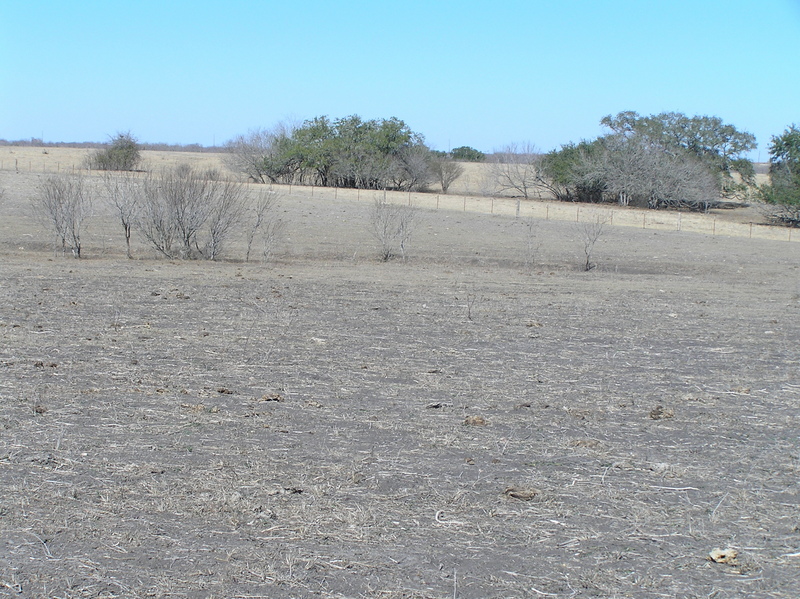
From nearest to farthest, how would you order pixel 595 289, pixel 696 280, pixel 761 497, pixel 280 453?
pixel 761 497 < pixel 280 453 < pixel 595 289 < pixel 696 280

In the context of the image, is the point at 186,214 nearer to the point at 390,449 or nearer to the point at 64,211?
the point at 64,211

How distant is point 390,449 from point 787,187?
50124 mm

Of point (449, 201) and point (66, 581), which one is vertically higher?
point (449, 201)

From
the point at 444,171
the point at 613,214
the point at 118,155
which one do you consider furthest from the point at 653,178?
the point at 118,155

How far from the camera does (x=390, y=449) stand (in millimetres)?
5414

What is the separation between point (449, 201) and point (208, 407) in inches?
1933

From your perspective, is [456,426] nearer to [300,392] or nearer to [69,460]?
[300,392]

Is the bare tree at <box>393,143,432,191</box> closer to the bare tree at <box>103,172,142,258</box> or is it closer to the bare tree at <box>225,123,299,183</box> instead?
the bare tree at <box>225,123,299,183</box>

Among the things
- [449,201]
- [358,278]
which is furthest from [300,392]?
[449,201]

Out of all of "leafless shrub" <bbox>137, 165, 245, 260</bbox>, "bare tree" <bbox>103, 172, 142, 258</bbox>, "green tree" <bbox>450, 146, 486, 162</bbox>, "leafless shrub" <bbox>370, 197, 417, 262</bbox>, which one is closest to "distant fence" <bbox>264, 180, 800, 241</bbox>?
"leafless shrub" <bbox>370, 197, 417, 262</bbox>

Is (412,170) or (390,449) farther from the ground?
(412,170)

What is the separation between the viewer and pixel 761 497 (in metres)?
4.73

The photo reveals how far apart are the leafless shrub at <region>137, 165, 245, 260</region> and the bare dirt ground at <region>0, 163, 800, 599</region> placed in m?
7.23

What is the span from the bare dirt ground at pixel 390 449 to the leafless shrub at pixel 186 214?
285 inches
